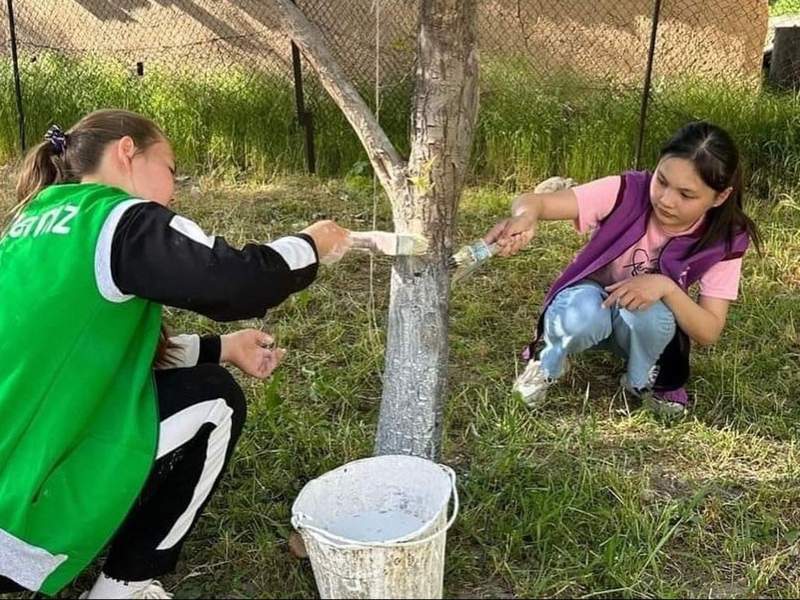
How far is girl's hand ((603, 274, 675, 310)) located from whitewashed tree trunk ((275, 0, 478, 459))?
1.99ft

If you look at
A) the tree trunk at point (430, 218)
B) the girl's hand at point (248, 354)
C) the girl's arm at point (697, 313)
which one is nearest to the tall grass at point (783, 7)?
the girl's arm at point (697, 313)

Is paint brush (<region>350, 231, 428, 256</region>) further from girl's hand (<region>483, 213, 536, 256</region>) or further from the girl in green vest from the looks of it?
girl's hand (<region>483, 213, 536, 256</region>)

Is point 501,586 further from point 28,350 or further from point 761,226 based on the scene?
point 761,226

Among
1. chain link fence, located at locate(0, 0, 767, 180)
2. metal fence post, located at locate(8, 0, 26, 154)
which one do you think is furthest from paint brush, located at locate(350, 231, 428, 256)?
metal fence post, located at locate(8, 0, 26, 154)

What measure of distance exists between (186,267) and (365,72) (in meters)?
4.01

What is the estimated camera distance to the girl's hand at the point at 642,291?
94.3 inches

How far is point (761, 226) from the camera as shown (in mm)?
3963

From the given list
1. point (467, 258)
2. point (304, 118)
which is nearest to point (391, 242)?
point (467, 258)

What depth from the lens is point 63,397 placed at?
159 cm

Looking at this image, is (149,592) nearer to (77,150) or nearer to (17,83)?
(77,150)

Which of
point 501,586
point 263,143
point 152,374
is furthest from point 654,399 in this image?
point 263,143

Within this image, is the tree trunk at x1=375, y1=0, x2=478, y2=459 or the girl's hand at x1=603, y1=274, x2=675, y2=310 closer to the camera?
the tree trunk at x1=375, y1=0, x2=478, y2=459

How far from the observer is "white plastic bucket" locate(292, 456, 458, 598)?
4.99 ft

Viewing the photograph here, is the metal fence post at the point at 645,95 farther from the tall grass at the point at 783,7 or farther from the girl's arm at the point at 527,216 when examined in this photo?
the tall grass at the point at 783,7
